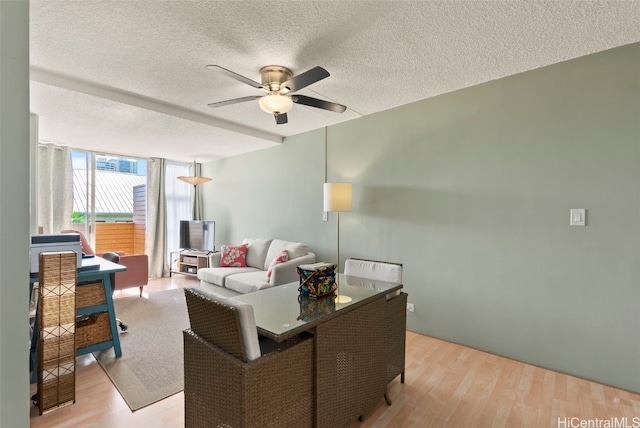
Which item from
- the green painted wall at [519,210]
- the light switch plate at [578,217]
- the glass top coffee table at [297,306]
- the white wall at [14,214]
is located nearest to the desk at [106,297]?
the glass top coffee table at [297,306]

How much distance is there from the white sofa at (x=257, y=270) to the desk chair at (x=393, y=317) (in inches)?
55.0

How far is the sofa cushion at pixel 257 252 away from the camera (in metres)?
4.43

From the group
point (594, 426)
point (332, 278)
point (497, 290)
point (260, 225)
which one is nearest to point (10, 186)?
point (332, 278)

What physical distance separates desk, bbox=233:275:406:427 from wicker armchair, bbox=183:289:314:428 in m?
0.08

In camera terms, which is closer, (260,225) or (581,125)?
(581,125)

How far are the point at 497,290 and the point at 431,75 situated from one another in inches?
79.7

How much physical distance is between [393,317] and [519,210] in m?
1.54

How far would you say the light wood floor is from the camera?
5.91 feet

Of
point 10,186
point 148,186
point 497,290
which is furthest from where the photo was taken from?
point 148,186

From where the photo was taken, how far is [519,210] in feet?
8.31

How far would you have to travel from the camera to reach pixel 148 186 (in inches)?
221

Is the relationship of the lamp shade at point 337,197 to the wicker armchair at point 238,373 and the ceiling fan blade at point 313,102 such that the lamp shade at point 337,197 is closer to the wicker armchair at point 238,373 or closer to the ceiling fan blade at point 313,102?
the ceiling fan blade at point 313,102

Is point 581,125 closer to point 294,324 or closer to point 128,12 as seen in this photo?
point 294,324

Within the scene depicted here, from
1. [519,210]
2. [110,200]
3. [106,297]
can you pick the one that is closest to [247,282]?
[106,297]
